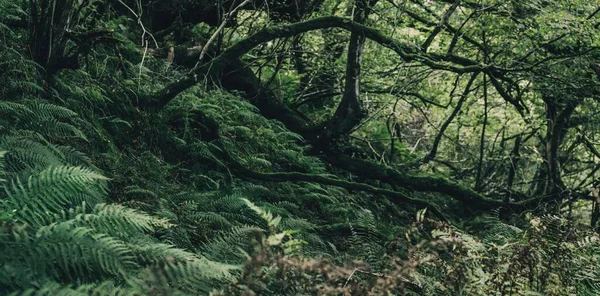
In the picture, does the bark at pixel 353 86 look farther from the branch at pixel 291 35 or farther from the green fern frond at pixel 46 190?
the green fern frond at pixel 46 190

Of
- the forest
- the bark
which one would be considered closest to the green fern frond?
the forest

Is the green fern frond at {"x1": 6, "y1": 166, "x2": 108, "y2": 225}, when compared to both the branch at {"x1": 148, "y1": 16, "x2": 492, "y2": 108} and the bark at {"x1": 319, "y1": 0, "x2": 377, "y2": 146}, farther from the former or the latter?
the bark at {"x1": 319, "y1": 0, "x2": 377, "y2": 146}

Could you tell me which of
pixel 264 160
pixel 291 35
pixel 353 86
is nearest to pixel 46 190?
pixel 291 35

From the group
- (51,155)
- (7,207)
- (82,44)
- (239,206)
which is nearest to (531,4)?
(239,206)

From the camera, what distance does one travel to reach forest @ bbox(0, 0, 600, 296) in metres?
3.34

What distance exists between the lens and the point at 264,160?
8.20 meters

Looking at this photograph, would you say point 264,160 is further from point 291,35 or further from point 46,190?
point 46,190

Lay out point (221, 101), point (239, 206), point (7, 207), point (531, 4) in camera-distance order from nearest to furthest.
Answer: point (7, 207) < point (239, 206) < point (531, 4) < point (221, 101)

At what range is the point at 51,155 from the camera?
4762mm

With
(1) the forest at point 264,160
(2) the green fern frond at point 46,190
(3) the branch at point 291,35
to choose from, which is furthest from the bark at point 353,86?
(2) the green fern frond at point 46,190

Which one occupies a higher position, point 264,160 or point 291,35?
point 291,35

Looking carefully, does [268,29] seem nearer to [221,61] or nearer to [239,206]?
[221,61]

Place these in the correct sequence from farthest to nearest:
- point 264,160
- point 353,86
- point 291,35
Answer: point 353,86 → point 264,160 → point 291,35

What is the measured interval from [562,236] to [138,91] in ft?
15.7
